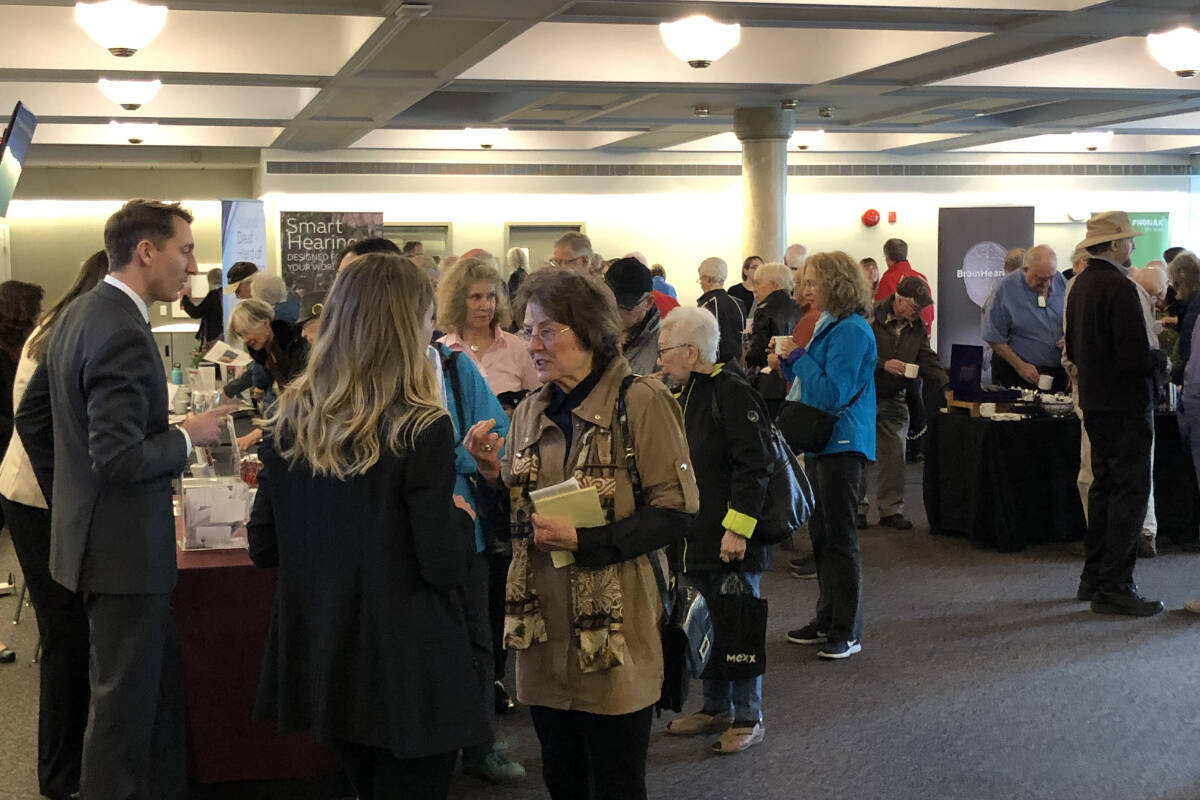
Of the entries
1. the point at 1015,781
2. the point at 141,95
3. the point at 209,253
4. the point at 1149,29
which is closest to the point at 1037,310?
the point at 1149,29

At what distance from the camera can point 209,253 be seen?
53.0 ft

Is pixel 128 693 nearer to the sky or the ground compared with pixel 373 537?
nearer to the ground

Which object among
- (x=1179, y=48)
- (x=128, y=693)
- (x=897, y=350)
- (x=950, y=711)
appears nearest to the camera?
(x=128, y=693)

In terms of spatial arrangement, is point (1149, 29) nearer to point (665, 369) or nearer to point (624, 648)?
point (665, 369)

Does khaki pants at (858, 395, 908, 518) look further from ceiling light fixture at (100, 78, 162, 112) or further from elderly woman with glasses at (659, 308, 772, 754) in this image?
ceiling light fixture at (100, 78, 162, 112)

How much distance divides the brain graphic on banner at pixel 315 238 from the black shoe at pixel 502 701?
9054 mm

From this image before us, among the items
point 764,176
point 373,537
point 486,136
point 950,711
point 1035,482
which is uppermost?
point 486,136

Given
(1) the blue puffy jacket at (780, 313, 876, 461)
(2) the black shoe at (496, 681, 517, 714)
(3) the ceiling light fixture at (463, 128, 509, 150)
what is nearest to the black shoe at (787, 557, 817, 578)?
(1) the blue puffy jacket at (780, 313, 876, 461)

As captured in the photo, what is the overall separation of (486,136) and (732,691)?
1068cm

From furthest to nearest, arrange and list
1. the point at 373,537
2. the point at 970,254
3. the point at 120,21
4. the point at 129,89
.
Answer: the point at 970,254 → the point at 129,89 → the point at 120,21 → the point at 373,537

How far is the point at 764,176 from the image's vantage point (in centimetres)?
1096

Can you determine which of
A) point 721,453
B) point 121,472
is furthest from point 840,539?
point 121,472

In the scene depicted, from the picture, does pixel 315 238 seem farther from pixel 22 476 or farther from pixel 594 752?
pixel 594 752

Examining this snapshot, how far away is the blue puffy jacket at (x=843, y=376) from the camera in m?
4.82
